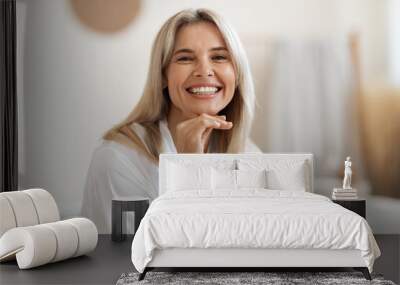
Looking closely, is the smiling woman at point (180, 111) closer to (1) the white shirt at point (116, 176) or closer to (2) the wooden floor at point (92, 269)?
(1) the white shirt at point (116, 176)

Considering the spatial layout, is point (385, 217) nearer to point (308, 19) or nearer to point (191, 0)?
point (308, 19)

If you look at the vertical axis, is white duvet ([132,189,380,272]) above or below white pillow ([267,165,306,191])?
below

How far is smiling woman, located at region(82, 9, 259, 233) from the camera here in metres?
6.80

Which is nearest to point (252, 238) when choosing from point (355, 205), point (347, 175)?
point (355, 205)

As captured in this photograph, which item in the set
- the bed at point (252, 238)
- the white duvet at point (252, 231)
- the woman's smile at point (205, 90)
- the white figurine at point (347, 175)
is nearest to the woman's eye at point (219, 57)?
the woman's smile at point (205, 90)

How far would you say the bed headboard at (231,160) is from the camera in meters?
6.64

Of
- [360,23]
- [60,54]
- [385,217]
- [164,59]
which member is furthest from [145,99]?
[385,217]

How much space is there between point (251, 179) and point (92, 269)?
182 centimetres

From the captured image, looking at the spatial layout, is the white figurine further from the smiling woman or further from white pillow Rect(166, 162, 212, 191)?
white pillow Rect(166, 162, 212, 191)

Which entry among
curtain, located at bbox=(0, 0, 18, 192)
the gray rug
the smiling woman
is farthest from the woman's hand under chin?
the gray rug

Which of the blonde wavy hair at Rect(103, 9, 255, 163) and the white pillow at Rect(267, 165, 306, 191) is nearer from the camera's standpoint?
the white pillow at Rect(267, 165, 306, 191)

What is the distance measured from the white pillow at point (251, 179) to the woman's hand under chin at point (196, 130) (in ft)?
2.45

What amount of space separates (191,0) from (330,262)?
3416mm

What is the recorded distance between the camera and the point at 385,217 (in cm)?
696
